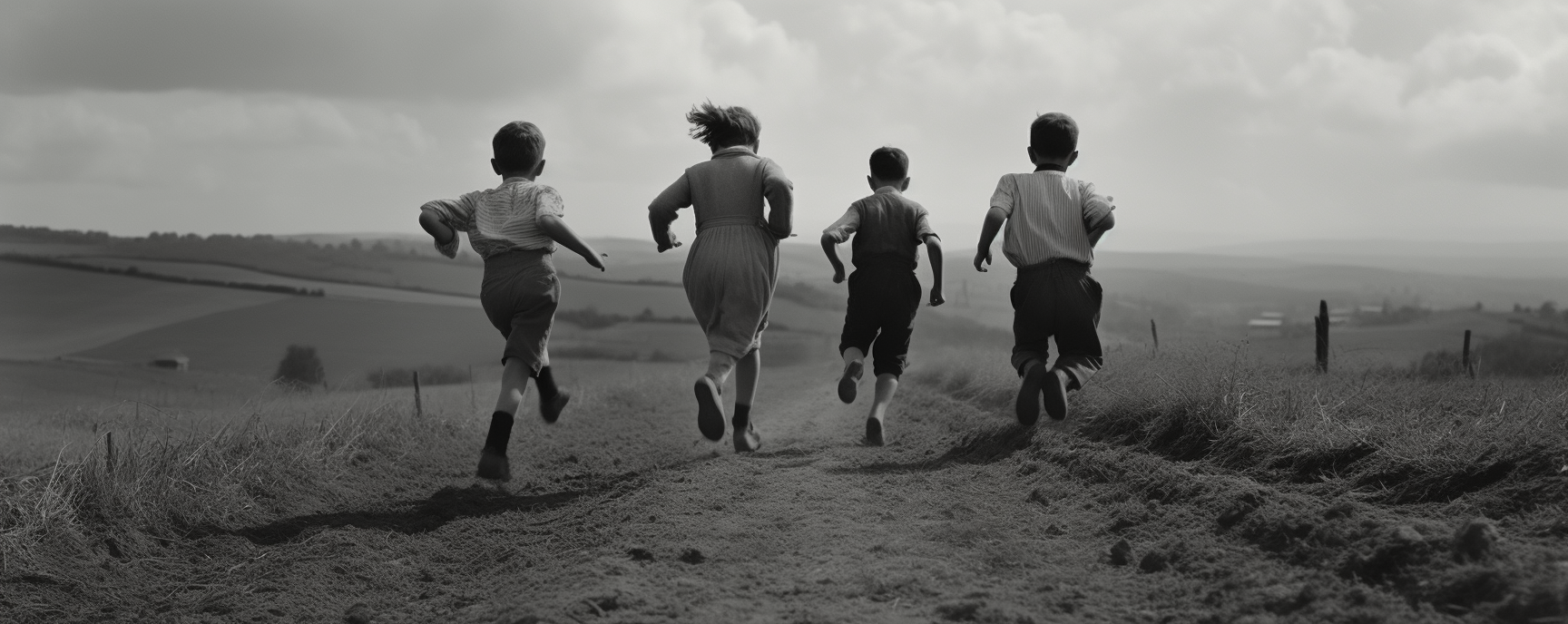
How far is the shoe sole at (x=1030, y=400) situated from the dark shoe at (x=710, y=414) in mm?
1619

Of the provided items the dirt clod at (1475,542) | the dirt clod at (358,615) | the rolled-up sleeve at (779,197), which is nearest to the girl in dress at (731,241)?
the rolled-up sleeve at (779,197)

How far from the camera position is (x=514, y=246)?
624 cm

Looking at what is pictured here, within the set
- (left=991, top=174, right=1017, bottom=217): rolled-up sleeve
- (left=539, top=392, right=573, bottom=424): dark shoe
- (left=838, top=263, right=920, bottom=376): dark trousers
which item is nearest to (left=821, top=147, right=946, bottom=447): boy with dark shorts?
(left=838, top=263, right=920, bottom=376): dark trousers

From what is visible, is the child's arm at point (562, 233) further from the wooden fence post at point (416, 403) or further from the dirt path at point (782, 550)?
the wooden fence post at point (416, 403)

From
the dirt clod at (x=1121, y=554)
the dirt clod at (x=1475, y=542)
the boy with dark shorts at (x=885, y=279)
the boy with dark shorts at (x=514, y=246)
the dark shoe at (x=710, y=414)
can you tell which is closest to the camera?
the dirt clod at (x=1475, y=542)

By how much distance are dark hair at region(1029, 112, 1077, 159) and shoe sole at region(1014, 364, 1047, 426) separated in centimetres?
140

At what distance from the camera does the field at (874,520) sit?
10.5ft

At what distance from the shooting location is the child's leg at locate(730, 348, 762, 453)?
6.55 meters

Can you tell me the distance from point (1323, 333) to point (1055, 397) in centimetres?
691

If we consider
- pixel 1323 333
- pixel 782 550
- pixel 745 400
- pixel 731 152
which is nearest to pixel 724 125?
pixel 731 152

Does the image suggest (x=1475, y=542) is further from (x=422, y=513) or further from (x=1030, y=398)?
(x=422, y=513)

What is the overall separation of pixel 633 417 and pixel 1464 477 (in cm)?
790

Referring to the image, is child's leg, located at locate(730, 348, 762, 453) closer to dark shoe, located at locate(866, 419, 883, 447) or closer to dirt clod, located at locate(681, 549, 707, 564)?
dark shoe, located at locate(866, 419, 883, 447)

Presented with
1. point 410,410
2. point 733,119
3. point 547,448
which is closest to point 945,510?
point 733,119
